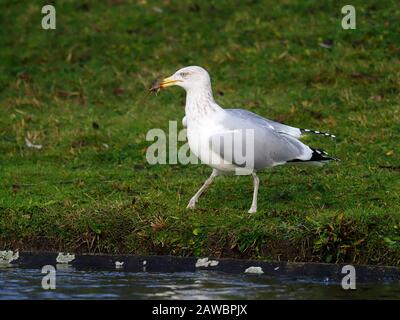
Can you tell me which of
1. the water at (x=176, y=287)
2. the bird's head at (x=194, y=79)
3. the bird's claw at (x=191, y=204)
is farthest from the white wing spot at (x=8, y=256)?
the bird's head at (x=194, y=79)

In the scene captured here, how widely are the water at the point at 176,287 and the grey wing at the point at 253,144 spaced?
146cm

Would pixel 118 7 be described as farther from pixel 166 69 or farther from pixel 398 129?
pixel 398 129

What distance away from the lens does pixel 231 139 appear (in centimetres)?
1086

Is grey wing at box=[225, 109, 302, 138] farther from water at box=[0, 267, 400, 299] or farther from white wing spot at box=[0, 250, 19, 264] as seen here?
white wing spot at box=[0, 250, 19, 264]

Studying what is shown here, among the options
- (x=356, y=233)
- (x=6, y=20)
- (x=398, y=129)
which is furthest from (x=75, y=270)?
(x=6, y=20)

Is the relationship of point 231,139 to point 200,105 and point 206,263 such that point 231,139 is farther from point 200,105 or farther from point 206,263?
point 206,263

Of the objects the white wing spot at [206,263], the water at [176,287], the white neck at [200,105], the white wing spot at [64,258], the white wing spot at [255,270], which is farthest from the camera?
the white neck at [200,105]

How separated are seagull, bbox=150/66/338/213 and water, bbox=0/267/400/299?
141cm

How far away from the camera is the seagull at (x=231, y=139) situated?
35.9 feet

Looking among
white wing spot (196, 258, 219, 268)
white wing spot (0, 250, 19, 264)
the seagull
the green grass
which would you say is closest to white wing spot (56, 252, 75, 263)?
the green grass

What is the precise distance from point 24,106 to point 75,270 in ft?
22.1

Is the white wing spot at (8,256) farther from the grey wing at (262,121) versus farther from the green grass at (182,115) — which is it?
the grey wing at (262,121)

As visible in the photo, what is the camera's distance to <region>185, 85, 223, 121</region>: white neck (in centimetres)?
1115

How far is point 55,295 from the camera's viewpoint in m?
9.38
